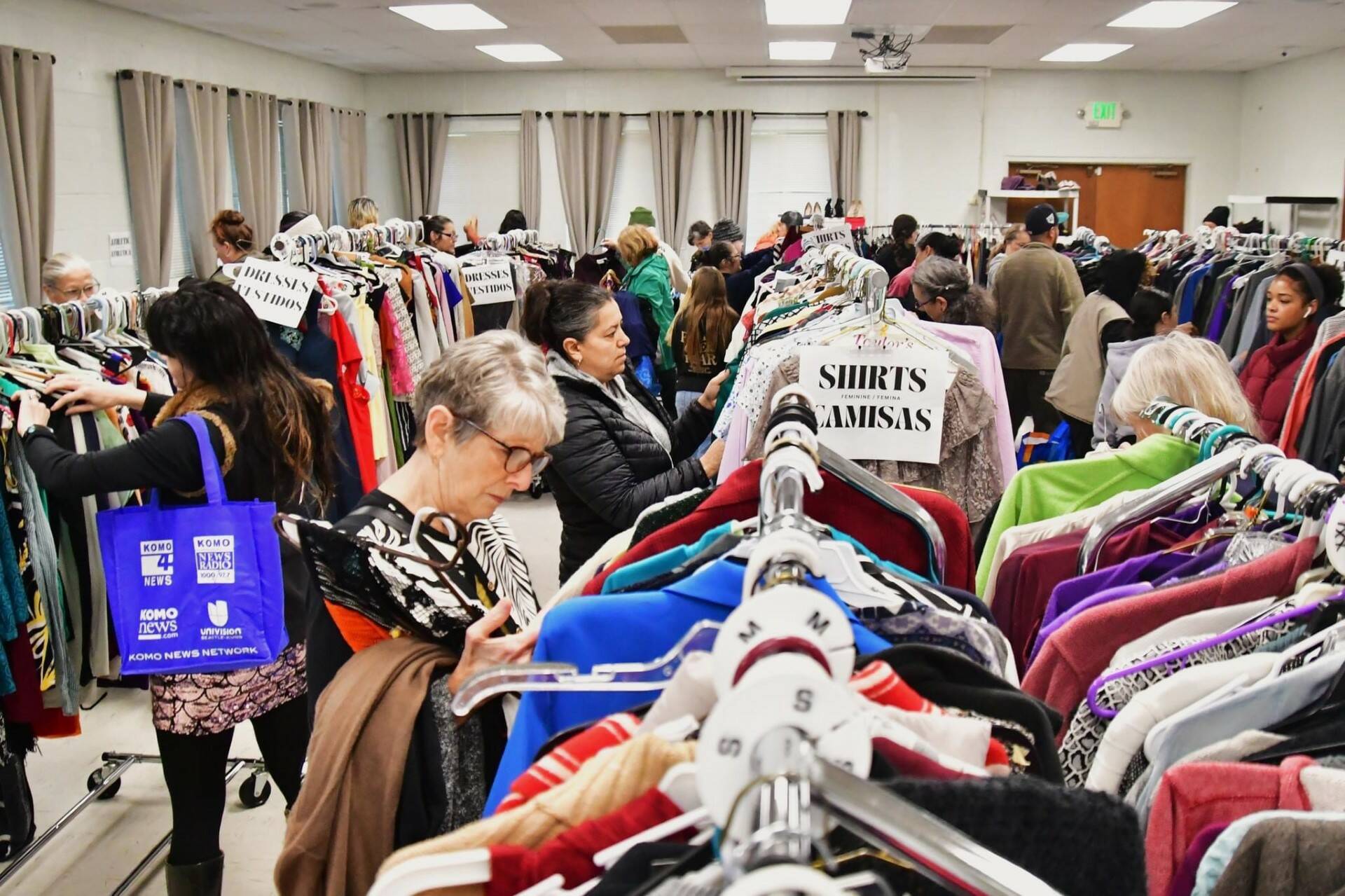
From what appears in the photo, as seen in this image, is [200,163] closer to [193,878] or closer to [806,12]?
[806,12]

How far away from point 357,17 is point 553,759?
27.6ft

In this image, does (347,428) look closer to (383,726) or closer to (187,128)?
(383,726)

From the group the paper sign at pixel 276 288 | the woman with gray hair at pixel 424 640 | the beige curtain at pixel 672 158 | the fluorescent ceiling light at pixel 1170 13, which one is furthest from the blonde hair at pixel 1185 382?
the beige curtain at pixel 672 158

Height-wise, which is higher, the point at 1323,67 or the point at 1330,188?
the point at 1323,67

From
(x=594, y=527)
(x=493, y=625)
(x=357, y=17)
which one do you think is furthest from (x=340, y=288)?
(x=357, y=17)

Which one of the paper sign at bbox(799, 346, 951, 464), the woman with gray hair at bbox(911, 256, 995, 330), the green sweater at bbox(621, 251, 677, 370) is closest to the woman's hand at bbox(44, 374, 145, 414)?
the paper sign at bbox(799, 346, 951, 464)

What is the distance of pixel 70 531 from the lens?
2762 millimetres

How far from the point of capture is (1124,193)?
40.0 feet

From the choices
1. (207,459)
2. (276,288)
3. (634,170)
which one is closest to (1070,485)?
(207,459)

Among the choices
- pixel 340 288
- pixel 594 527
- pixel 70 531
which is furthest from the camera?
pixel 340 288

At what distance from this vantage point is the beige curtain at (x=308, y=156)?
1019 centimetres

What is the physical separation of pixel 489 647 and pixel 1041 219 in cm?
497

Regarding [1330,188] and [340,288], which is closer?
[340,288]

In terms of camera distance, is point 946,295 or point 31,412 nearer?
point 31,412
